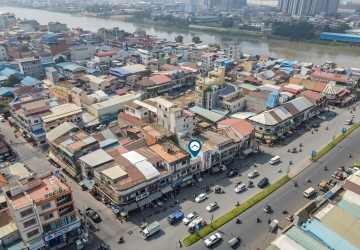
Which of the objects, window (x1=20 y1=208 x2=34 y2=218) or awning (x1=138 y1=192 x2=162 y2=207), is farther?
awning (x1=138 y1=192 x2=162 y2=207)

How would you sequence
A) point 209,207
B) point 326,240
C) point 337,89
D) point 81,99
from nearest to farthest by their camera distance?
point 326,240 → point 209,207 → point 81,99 → point 337,89

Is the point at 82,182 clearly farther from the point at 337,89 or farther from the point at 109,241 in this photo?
the point at 337,89

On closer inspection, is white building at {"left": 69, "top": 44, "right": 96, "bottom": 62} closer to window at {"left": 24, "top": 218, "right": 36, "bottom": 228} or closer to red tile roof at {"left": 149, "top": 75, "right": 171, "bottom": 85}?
red tile roof at {"left": 149, "top": 75, "right": 171, "bottom": 85}

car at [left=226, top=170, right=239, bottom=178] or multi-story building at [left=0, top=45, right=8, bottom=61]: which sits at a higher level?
multi-story building at [left=0, top=45, right=8, bottom=61]

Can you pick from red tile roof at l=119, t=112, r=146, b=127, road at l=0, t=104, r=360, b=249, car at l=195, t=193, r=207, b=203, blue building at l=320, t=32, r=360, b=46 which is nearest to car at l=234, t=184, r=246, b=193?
road at l=0, t=104, r=360, b=249

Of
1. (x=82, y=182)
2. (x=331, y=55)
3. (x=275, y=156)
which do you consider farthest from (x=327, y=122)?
(x=331, y=55)

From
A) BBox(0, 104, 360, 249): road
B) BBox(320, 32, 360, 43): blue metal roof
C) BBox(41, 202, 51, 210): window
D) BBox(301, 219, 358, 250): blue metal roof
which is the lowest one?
BBox(0, 104, 360, 249): road

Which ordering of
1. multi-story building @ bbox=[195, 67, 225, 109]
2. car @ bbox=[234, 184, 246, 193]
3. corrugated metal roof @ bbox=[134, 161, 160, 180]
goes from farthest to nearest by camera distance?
1. multi-story building @ bbox=[195, 67, 225, 109]
2. car @ bbox=[234, 184, 246, 193]
3. corrugated metal roof @ bbox=[134, 161, 160, 180]
